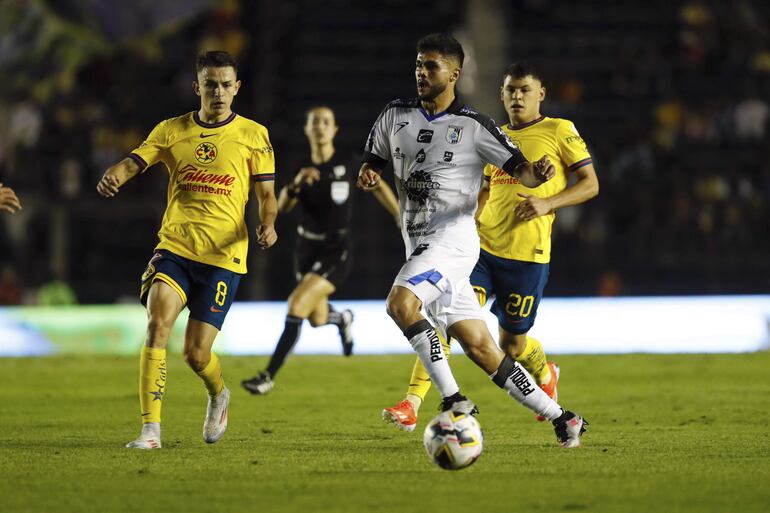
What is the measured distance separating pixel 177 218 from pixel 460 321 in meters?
1.93

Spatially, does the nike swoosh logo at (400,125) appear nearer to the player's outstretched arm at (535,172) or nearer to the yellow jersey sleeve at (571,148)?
the player's outstretched arm at (535,172)

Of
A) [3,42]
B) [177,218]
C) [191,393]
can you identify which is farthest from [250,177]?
[3,42]

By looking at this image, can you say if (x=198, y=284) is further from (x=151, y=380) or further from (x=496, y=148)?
(x=496, y=148)

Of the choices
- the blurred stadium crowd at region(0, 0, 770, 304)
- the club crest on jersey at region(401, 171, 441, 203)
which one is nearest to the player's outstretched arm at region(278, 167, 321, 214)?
the club crest on jersey at region(401, 171, 441, 203)

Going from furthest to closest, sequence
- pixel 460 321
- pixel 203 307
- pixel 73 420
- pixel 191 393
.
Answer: pixel 191 393 < pixel 73 420 < pixel 203 307 < pixel 460 321

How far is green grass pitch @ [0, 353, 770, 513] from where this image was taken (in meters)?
6.23

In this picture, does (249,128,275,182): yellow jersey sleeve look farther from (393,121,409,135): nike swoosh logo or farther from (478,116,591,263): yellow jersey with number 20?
(478,116,591,263): yellow jersey with number 20

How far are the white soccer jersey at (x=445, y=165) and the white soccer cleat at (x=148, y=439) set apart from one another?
1906 millimetres

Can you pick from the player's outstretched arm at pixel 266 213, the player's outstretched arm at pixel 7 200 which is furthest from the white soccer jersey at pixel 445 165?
the player's outstretched arm at pixel 7 200

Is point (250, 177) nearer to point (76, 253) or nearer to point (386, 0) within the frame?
point (76, 253)

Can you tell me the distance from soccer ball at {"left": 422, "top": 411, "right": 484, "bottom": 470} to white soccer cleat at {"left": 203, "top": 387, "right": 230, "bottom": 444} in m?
1.83

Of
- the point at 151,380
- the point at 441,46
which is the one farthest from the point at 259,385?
the point at 441,46

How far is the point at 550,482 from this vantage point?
22.0 feet

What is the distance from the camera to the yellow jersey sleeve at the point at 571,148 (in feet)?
28.5
